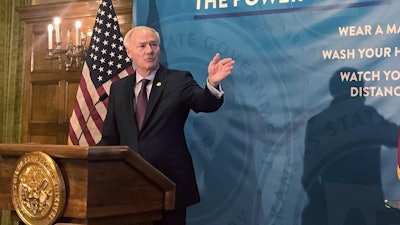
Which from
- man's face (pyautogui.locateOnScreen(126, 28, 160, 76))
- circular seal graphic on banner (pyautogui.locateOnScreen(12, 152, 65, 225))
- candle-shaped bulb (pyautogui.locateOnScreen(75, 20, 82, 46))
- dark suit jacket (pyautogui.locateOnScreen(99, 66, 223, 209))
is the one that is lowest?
circular seal graphic on banner (pyautogui.locateOnScreen(12, 152, 65, 225))

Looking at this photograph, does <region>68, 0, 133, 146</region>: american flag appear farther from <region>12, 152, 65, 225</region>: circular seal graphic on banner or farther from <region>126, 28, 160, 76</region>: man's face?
<region>12, 152, 65, 225</region>: circular seal graphic on banner

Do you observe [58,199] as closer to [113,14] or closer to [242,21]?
[242,21]

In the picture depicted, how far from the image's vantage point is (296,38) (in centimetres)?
347

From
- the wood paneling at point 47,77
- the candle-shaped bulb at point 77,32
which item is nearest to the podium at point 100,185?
the candle-shaped bulb at point 77,32

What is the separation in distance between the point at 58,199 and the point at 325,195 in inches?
67.5

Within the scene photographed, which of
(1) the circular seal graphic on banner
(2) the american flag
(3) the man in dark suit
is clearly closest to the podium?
(1) the circular seal graphic on banner

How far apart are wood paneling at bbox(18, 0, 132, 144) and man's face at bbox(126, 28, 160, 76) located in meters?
2.08

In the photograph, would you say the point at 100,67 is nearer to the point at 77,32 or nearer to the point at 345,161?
the point at 77,32

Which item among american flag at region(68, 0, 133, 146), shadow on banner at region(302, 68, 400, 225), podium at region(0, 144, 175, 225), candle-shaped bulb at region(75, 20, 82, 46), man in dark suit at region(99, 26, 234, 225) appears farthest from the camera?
candle-shaped bulb at region(75, 20, 82, 46)

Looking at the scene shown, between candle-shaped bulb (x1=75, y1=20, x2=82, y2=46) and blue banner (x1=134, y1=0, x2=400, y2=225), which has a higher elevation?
candle-shaped bulb (x1=75, y1=20, x2=82, y2=46)

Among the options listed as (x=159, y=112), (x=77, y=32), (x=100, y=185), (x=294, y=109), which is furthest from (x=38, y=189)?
(x=77, y=32)

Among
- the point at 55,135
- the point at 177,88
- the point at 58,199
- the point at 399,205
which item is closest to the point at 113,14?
the point at 55,135

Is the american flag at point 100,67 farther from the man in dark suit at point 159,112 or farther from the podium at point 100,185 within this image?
the podium at point 100,185

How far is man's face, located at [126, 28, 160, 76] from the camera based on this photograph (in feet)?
9.40
